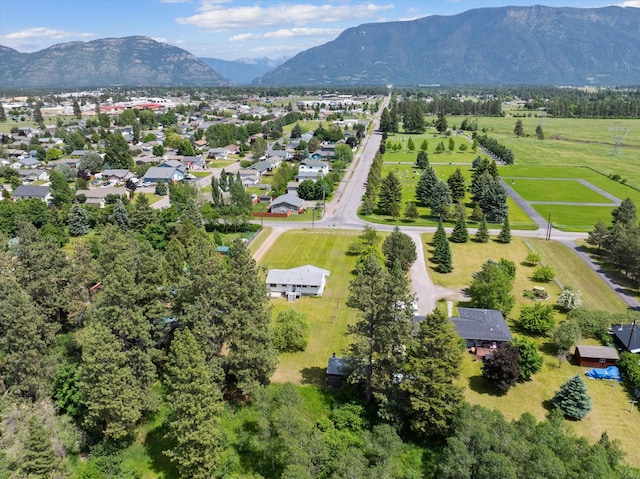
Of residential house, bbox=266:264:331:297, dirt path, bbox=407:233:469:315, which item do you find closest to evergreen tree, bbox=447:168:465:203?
dirt path, bbox=407:233:469:315

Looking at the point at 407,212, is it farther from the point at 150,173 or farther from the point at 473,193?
the point at 150,173

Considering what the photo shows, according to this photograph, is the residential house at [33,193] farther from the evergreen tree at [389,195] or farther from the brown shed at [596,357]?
the brown shed at [596,357]

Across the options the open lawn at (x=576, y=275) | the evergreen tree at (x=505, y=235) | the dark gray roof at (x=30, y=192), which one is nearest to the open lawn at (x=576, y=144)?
the open lawn at (x=576, y=275)

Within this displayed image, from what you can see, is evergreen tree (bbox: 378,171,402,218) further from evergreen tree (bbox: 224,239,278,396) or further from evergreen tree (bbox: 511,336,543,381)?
evergreen tree (bbox: 224,239,278,396)

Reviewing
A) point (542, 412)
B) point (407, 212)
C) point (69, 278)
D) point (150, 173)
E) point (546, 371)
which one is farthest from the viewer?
point (150, 173)

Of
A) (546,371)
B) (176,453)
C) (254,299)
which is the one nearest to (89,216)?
(254,299)

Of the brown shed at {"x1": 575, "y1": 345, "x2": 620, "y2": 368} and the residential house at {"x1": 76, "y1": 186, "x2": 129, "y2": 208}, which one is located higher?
the residential house at {"x1": 76, "y1": 186, "x2": 129, "y2": 208}
